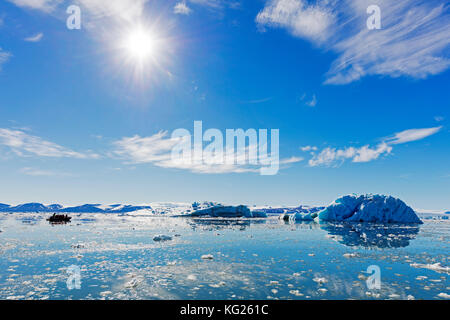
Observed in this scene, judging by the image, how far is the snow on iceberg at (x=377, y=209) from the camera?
1855 inches

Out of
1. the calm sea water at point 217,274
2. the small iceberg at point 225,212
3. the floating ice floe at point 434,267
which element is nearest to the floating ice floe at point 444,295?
the calm sea water at point 217,274

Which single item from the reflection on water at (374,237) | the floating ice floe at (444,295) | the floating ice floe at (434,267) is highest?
the floating ice floe at (444,295)

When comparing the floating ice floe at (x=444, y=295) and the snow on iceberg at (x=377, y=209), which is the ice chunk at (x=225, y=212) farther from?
the floating ice floe at (x=444, y=295)

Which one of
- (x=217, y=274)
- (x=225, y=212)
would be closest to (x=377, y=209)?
(x=225, y=212)

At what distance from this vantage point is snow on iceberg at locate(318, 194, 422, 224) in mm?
47125

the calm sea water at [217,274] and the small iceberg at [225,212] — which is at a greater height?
the calm sea water at [217,274]

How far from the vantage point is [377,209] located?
4753 centimetres

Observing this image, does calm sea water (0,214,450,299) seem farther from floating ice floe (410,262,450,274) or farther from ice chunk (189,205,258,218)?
ice chunk (189,205,258,218)

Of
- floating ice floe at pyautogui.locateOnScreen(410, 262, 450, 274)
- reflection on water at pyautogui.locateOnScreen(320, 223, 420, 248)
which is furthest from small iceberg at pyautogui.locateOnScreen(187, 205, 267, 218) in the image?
floating ice floe at pyautogui.locateOnScreen(410, 262, 450, 274)

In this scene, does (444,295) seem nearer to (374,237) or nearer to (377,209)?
(374,237)

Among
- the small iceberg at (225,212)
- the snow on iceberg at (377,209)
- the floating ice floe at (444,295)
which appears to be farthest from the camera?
the small iceberg at (225,212)
